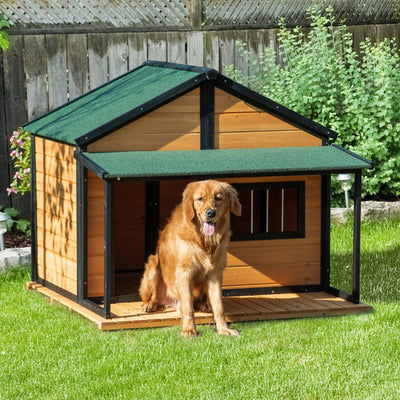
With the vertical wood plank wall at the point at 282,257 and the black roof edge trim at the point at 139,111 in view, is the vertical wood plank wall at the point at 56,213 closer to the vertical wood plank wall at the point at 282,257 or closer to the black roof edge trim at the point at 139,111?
the black roof edge trim at the point at 139,111

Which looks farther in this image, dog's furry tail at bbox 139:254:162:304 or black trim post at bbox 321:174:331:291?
black trim post at bbox 321:174:331:291

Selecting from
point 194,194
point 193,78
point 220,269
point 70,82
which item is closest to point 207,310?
point 220,269

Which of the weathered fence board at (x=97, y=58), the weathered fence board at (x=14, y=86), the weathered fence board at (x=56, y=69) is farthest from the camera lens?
the weathered fence board at (x=97, y=58)

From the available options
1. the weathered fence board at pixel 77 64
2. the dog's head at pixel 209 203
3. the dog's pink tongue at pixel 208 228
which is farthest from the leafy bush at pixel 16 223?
the dog's pink tongue at pixel 208 228

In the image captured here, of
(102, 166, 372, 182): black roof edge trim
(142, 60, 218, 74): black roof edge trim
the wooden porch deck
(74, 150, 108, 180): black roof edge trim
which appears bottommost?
the wooden porch deck

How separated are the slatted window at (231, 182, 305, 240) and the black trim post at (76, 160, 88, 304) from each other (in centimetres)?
132

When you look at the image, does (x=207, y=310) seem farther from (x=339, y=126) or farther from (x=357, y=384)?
(x=339, y=126)

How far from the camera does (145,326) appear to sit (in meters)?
8.32

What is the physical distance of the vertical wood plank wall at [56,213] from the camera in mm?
8914

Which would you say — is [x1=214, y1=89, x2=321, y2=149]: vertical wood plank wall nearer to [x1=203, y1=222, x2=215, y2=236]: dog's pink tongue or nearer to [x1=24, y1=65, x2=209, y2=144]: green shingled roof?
[x1=24, y1=65, x2=209, y2=144]: green shingled roof

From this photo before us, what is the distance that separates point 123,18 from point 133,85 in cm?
258

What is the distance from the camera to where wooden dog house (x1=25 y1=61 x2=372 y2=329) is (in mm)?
8430

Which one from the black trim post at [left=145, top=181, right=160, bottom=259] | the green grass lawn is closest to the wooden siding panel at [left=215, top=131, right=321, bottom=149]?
the black trim post at [left=145, top=181, right=160, bottom=259]

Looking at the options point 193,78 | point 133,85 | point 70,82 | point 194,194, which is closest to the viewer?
point 194,194
